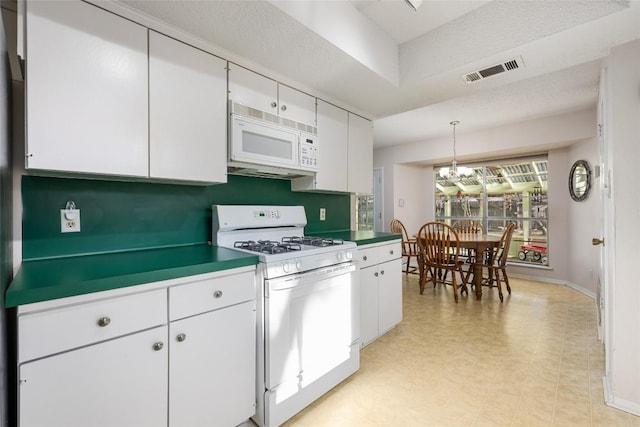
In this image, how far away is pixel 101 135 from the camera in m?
1.37

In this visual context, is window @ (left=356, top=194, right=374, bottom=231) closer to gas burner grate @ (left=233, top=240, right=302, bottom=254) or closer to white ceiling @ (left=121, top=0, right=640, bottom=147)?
white ceiling @ (left=121, top=0, right=640, bottom=147)

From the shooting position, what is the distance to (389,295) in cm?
263

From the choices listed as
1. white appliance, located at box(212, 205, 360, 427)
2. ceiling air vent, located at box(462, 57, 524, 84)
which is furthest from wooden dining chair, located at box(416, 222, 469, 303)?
white appliance, located at box(212, 205, 360, 427)

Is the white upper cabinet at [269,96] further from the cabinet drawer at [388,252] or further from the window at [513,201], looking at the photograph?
the window at [513,201]

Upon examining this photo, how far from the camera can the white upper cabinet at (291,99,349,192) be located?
2.45 metres

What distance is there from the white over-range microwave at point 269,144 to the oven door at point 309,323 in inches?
31.8

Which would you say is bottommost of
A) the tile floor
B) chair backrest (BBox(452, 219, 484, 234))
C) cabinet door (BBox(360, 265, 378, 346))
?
the tile floor

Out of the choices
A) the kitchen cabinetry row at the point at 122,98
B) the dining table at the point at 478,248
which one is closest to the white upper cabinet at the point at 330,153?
the kitchen cabinetry row at the point at 122,98

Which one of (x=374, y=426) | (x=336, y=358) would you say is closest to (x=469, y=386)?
(x=374, y=426)

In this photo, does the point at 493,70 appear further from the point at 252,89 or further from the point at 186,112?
the point at 186,112

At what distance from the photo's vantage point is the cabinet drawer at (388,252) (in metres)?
2.51

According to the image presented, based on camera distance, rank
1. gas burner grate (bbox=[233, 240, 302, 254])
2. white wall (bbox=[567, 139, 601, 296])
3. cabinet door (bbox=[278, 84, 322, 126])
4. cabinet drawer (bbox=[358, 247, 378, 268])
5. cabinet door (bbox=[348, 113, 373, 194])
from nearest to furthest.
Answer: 1. gas burner grate (bbox=[233, 240, 302, 254])
2. cabinet door (bbox=[278, 84, 322, 126])
3. cabinet drawer (bbox=[358, 247, 378, 268])
4. cabinet door (bbox=[348, 113, 373, 194])
5. white wall (bbox=[567, 139, 601, 296])

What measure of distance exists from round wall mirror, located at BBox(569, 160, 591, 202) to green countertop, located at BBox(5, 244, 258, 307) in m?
4.64

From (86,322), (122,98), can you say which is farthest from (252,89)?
(86,322)
